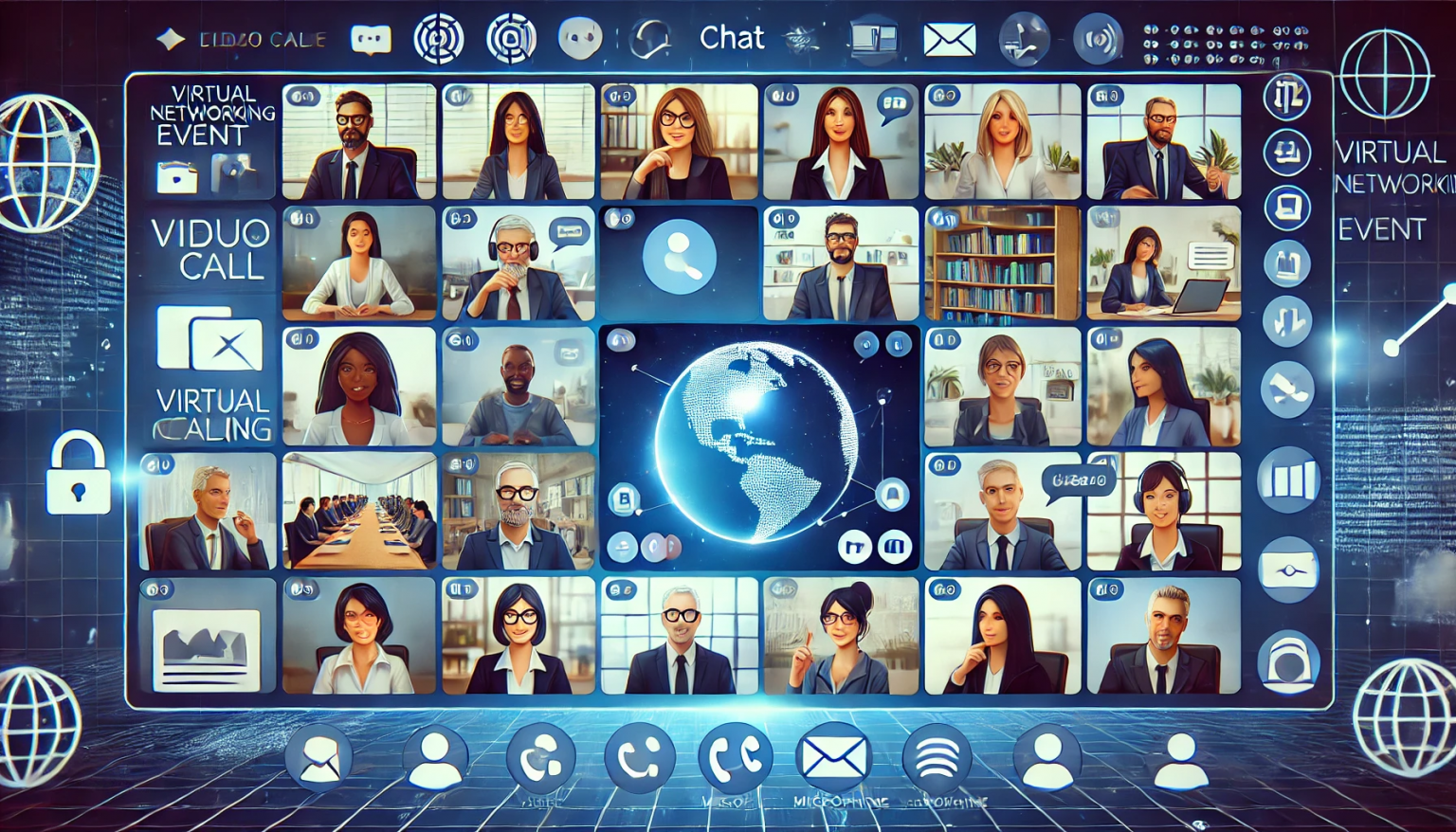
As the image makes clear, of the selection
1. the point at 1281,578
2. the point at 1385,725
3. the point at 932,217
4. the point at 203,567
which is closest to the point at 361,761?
the point at 203,567

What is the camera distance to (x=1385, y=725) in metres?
2.82

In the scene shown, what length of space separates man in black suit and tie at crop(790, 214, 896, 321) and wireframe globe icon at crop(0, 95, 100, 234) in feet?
7.00

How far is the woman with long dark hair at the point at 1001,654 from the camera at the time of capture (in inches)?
109

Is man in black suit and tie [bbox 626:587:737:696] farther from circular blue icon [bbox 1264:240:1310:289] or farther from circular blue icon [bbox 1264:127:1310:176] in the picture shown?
circular blue icon [bbox 1264:127:1310:176]

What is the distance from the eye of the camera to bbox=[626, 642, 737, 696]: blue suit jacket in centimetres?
→ 278

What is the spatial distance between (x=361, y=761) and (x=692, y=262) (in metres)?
1.75

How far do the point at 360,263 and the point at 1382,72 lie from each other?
306 centimetres

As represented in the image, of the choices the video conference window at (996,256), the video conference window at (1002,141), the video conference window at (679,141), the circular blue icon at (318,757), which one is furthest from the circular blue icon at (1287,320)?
the circular blue icon at (318,757)

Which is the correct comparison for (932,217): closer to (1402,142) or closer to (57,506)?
(1402,142)

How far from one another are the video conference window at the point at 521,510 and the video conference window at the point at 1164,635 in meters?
1.51

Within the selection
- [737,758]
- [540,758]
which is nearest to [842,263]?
[737,758]

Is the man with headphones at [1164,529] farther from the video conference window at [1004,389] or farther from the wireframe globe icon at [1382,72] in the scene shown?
the wireframe globe icon at [1382,72]

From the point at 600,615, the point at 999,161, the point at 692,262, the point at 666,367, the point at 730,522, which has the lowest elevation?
the point at 600,615

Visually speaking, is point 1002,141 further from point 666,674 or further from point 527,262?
point 666,674
